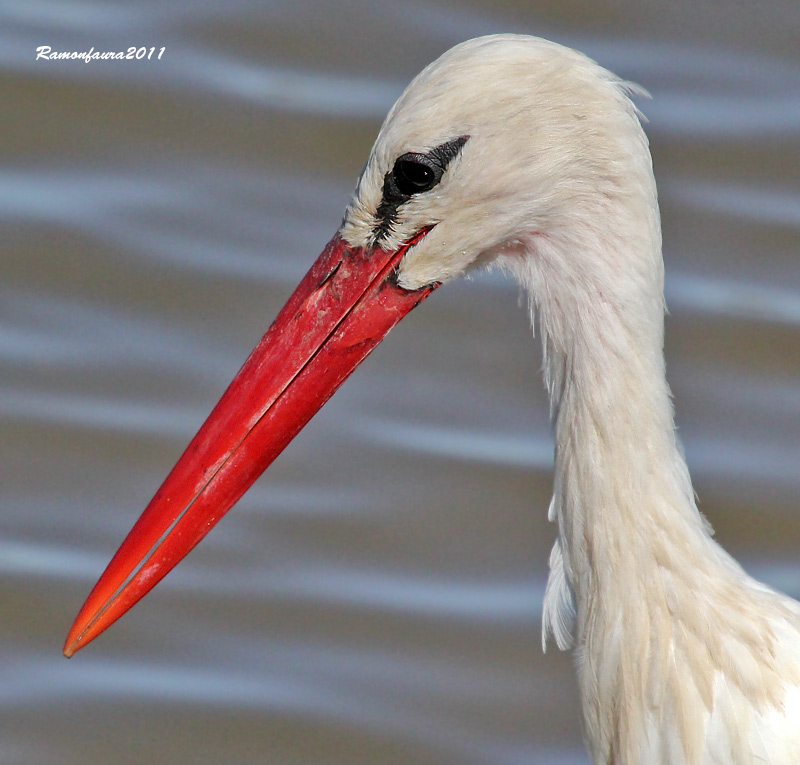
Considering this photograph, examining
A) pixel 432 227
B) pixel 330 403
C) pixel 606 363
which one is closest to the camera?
pixel 606 363

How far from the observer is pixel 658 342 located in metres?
2.74

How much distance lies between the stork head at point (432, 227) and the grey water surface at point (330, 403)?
1.38m

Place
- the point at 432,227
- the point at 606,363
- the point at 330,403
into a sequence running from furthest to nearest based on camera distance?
the point at 330,403 → the point at 432,227 → the point at 606,363

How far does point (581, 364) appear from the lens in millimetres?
2748

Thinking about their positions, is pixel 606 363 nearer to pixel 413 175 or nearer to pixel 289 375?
pixel 413 175

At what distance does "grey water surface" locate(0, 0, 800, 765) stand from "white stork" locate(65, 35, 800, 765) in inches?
55.0

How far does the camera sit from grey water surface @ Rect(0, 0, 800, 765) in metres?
4.34

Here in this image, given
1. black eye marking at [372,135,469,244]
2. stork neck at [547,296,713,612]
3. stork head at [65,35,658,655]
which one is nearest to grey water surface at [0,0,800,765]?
stork head at [65,35,658,655]

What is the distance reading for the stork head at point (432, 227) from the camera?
269cm

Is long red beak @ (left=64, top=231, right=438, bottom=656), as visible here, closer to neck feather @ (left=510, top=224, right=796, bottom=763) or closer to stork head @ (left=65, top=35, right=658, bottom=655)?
stork head @ (left=65, top=35, right=658, bottom=655)

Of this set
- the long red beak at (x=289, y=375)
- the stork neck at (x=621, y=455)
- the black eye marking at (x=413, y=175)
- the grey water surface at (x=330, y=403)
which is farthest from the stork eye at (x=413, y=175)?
the grey water surface at (x=330, y=403)

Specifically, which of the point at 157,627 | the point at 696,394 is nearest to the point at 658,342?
the point at 157,627

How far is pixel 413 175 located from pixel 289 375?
0.49 meters

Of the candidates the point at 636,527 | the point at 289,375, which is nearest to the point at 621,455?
the point at 636,527
